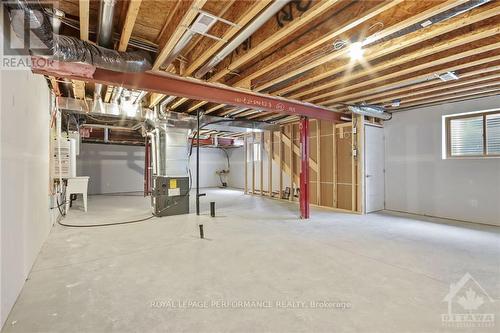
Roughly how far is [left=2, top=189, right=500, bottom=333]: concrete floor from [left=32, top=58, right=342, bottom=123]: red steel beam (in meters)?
2.01

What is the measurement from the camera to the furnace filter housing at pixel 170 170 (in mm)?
5215

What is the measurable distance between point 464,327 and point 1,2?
3.76 meters

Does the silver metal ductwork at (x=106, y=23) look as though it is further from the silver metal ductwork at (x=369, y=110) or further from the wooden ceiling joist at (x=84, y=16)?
the silver metal ductwork at (x=369, y=110)

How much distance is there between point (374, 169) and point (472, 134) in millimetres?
1786

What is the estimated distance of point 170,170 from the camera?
5.29m

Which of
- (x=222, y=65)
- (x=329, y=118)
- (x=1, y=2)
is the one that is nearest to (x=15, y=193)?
(x=1, y=2)

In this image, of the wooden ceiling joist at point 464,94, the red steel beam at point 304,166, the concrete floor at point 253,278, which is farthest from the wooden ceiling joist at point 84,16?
the wooden ceiling joist at point 464,94

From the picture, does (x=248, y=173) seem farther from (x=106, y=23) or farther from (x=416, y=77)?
(x=106, y=23)

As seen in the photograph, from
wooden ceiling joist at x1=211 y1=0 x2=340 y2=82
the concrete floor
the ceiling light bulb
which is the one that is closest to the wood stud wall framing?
the concrete floor

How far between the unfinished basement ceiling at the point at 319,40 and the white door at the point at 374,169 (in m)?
1.63

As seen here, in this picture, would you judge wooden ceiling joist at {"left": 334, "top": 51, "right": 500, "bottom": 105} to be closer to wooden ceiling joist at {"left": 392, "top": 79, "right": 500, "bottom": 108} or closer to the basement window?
wooden ceiling joist at {"left": 392, "top": 79, "right": 500, "bottom": 108}

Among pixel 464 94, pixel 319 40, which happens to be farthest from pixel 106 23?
pixel 464 94

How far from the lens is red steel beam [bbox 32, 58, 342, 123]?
262 centimetres

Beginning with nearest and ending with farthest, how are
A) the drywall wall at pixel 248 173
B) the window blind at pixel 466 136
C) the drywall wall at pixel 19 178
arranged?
the drywall wall at pixel 19 178 < the window blind at pixel 466 136 < the drywall wall at pixel 248 173
